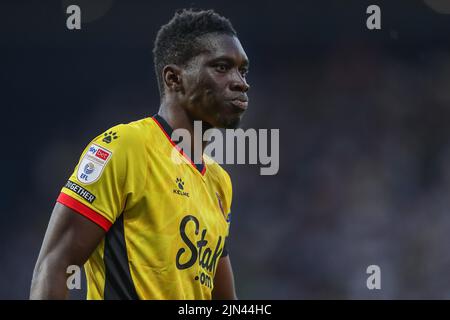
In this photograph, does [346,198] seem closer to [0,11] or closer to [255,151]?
[255,151]

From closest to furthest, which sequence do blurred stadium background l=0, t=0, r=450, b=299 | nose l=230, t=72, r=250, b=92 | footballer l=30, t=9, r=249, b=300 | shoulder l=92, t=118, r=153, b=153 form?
1. footballer l=30, t=9, r=249, b=300
2. shoulder l=92, t=118, r=153, b=153
3. nose l=230, t=72, r=250, b=92
4. blurred stadium background l=0, t=0, r=450, b=299

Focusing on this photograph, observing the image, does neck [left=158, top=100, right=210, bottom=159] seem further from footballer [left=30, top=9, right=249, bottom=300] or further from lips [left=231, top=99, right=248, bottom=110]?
lips [left=231, top=99, right=248, bottom=110]

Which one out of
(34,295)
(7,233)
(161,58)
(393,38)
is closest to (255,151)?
(393,38)

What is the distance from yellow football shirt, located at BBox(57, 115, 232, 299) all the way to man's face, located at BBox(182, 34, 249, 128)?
0.26m

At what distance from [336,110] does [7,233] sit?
4924mm

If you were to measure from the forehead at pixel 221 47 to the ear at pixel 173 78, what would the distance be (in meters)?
0.15

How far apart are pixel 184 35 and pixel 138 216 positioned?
37.2 inches

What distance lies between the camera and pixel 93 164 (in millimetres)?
2387

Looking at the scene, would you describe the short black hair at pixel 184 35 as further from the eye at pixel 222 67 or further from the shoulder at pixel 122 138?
the shoulder at pixel 122 138

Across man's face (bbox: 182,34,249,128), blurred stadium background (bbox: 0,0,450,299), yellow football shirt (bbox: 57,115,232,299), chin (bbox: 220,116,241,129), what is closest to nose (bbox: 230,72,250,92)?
man's face (bbox: 182,34,249,128)

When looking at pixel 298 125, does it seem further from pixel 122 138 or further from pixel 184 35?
pixel 122 138

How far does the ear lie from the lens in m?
2.87

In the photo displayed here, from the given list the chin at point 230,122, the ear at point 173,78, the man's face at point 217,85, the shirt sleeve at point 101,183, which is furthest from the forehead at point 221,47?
the shirt sleeve at point 101,183

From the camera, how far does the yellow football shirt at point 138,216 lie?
93.0 inches
